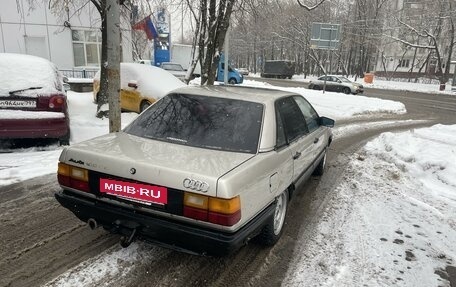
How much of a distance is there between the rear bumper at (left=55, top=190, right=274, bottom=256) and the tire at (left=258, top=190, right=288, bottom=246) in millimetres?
322

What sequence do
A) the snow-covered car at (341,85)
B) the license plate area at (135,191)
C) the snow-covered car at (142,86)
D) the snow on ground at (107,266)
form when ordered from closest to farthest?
the license plate area at (135,191) → the snow on ground at (107,266) → the snow-covered car at (142,86) → the snow-covered car at (341,85)

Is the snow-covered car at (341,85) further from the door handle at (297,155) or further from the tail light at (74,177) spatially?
the tail light at (74,177)

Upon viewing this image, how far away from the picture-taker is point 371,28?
4331 centimetres

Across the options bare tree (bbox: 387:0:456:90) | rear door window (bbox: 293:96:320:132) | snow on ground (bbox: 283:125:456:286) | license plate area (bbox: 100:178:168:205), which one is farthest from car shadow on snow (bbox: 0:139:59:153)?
bare tree (bbox: 387:0:456:90)

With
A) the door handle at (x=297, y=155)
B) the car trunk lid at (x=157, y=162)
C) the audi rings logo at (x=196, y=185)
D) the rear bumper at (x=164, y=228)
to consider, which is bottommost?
the rear bumper at (x=164, y=228)

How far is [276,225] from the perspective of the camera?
348 centimetres

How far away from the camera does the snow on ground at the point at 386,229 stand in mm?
3041

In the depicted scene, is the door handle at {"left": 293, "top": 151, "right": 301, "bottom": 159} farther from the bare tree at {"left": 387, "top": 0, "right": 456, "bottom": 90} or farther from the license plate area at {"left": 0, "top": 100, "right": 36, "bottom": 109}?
the bare tree at {"left": 387, "top": 0, "right": 456, "bottom": 90}

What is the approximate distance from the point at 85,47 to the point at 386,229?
1972 centimetres

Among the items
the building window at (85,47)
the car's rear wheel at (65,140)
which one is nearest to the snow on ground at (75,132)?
the car's rear wheel at (65,140)

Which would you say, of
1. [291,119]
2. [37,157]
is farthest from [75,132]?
[291,119]

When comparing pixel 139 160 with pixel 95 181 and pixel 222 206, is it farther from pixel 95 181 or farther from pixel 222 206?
pixel 222 206

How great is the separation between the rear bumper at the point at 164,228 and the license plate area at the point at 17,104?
343cm

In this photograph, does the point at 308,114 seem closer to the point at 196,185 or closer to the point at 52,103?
the point at 196,185
